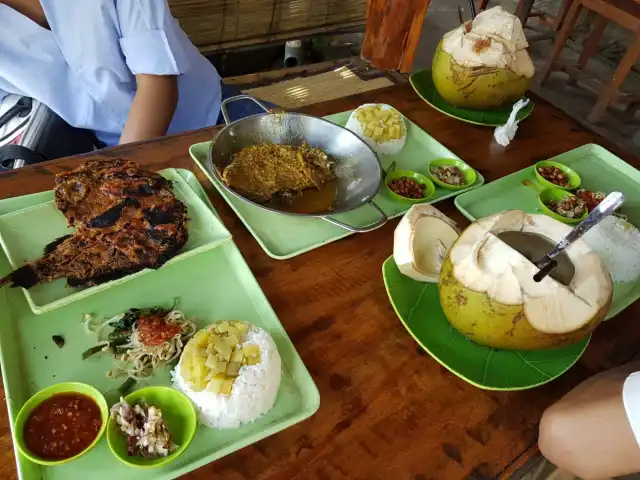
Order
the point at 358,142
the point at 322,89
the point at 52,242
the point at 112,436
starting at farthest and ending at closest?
the point at 322,89, the point at 358,142, the point at 52,242, the point at 112,436

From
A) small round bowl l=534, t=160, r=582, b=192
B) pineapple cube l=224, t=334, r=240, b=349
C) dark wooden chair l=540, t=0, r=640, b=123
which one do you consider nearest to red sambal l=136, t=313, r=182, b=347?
pineapple cube l=224, t=334, r=240, b=349

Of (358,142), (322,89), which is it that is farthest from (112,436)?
(322,89)

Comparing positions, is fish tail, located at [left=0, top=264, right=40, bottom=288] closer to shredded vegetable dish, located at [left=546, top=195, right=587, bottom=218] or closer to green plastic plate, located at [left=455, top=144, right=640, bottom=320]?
green plastic plate, located at [left=455, top=144, right=640, bottom=320]

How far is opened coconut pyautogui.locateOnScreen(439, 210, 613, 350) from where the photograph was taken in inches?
28.8

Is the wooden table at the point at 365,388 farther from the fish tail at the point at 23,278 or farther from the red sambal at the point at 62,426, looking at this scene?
the fish tail at the point at 23,278

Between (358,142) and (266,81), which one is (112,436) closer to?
(358,142)

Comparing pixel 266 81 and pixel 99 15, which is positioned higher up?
pixel 99 15

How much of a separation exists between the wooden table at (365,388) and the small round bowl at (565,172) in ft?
0.92

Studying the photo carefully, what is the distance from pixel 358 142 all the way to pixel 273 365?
24.8 inches

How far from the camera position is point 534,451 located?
0.78 metres

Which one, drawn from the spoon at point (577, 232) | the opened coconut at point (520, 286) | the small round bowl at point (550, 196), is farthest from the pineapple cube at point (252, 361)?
the small round bowl at point (550, 196)

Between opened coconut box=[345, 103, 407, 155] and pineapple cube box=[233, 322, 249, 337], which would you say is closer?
pineapple cube box=[233, 322, 249, 337]

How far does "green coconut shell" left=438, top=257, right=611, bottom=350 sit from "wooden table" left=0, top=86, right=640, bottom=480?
10cm

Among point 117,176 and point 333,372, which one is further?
point 117,176
